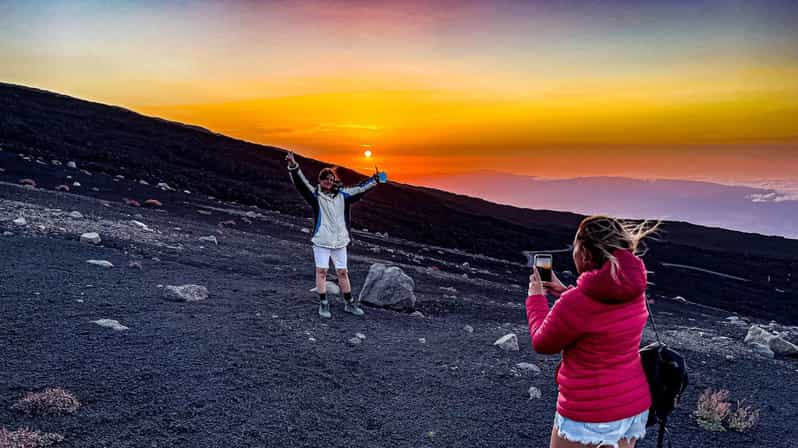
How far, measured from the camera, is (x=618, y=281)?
239cm

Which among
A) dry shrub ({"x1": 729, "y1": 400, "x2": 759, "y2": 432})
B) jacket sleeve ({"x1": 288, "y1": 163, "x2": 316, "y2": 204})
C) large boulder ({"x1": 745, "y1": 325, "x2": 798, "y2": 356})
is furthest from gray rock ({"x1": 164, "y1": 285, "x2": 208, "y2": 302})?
large boulder ({"x1": 745, "y1": 325, "x2": 798, "y2": 356})

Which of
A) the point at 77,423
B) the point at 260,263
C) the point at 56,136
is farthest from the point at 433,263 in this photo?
the point at 56,136

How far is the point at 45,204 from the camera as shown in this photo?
13422mm

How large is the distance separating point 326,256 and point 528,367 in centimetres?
329

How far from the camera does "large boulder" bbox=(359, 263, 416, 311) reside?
9.71 meters

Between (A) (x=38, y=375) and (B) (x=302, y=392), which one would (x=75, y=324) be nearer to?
(A) (x=38, y=375)

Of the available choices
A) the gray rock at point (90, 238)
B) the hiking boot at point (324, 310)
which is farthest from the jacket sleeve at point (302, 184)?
the gray rock at point (90, 238)

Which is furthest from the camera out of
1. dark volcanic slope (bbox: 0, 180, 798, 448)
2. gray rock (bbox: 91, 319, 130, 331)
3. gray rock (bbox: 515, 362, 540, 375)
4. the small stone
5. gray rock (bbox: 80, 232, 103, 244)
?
the small stone

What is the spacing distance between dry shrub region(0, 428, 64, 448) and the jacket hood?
4061 mm

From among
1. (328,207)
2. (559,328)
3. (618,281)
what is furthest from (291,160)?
(618,281)

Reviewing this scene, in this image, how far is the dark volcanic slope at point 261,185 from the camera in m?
27.5

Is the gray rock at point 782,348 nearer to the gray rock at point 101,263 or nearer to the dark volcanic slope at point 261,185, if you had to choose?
the gray rock at point 101,263

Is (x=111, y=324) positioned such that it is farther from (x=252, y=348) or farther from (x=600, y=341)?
(x=600, y=341)

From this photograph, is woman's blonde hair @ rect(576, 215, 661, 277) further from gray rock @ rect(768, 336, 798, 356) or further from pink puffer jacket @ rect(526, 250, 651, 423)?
gray rock @ rect(768, 336, 798, 356)
